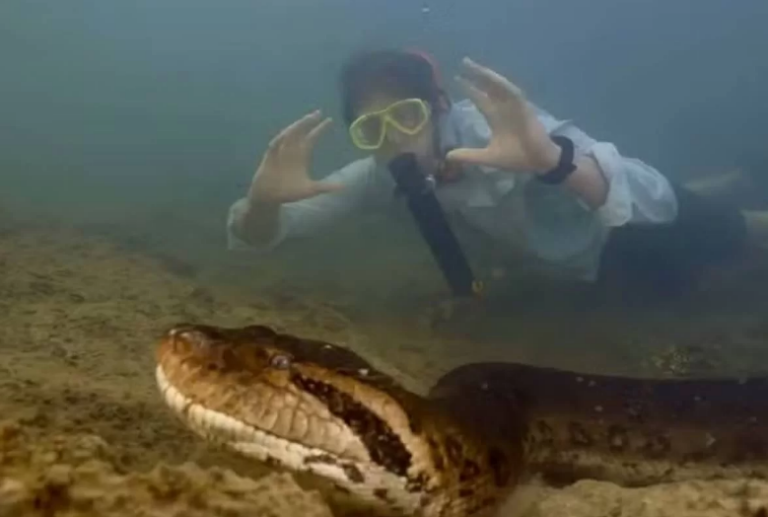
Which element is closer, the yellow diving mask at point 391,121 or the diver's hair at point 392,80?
the yellow diving mask at point 391,121

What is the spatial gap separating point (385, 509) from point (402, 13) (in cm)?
6802

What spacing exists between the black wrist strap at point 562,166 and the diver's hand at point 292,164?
1.41 m

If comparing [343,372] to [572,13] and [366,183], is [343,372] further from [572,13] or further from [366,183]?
[572,13]

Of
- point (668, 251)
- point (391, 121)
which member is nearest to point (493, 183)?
point (391, 121)

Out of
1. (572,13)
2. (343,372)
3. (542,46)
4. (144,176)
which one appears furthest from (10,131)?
(572,13)

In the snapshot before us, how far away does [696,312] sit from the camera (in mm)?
6672

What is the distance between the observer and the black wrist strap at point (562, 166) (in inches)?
202

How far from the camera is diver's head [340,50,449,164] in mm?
5305

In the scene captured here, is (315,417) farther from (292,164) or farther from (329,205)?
(329,205)

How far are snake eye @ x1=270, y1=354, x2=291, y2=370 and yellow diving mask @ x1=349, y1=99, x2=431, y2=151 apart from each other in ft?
11.2

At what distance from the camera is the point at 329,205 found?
6.36m

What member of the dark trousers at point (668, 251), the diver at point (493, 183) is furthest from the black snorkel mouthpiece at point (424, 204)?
the dark trousers at point (668, 251)

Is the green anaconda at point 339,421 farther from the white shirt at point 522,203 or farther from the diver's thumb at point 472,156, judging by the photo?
the white shirt at point 522,203

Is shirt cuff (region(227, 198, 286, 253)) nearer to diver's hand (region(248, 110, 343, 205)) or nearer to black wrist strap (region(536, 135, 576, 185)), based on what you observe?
diver's hand (region(248, 110, 343, 205))
